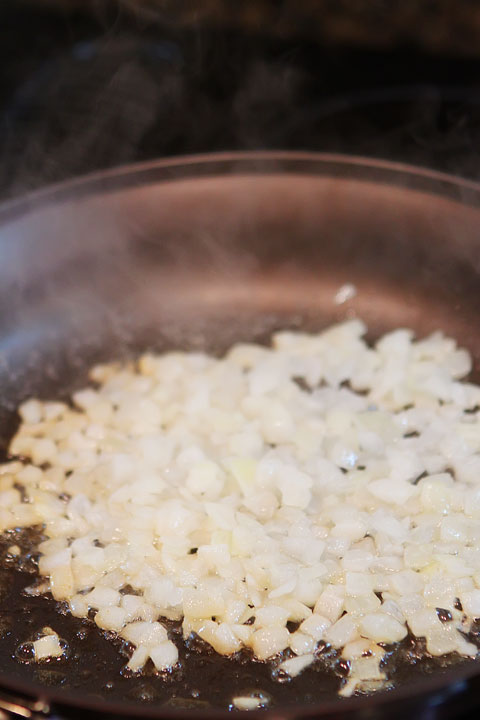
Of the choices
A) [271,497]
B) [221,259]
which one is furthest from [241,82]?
[271,497]

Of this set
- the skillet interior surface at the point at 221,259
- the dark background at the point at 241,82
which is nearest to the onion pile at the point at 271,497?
the skillet interior surface at the point at 221,259

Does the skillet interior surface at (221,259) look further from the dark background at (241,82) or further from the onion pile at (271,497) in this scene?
the dark background at (241,82)

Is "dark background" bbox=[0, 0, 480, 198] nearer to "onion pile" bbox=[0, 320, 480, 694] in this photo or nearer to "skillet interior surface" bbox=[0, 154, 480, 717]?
"skillet interior surface" bbox=[0, 154, 480, 717]

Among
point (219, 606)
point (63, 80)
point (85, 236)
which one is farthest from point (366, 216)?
point (63, 80)

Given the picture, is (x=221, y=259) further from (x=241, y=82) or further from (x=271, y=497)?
(x=241, y=82)

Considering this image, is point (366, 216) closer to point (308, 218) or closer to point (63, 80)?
point (308, 218)

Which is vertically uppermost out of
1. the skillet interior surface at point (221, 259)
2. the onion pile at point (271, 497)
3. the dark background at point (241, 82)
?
the dark background at point (241, 82)
